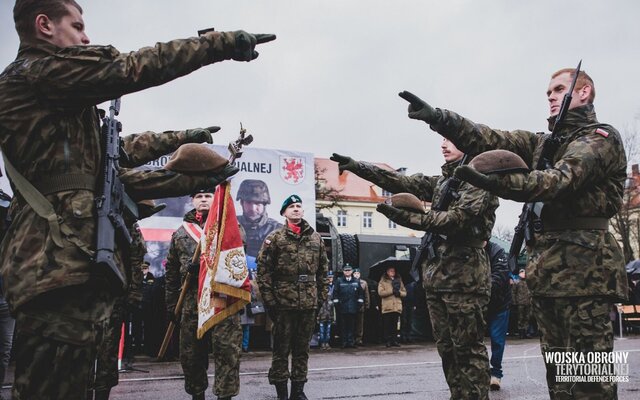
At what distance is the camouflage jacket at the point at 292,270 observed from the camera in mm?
6918

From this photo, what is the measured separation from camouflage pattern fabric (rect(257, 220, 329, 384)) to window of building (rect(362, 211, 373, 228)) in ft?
177

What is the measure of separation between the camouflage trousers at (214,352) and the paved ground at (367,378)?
3.47 ft

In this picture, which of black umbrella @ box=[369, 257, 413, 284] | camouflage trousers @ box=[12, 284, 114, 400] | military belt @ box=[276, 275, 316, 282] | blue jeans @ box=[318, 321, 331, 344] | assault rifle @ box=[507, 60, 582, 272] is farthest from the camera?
black umbrella @ box=[369, 257, 413, 284]

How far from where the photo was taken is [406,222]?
17.1ft

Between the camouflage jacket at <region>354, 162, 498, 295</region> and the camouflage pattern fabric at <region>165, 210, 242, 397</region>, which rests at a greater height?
the camouflage jacket at <region>354, 162, 498, 295</region>

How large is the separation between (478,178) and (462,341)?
2.40 m

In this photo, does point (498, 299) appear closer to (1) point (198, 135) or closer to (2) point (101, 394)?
(2) point (101, 394)

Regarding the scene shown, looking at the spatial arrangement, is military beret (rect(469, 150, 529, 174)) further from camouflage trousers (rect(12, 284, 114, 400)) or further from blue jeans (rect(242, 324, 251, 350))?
blue jeans (rect(242, 324, 251, 350))

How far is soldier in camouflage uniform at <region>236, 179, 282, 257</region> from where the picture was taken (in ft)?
40.8

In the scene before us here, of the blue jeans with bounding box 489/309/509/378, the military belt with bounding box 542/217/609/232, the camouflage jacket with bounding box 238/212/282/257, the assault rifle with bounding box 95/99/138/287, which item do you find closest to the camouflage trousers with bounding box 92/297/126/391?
the assault rifle with bounding box 95/99/138/287

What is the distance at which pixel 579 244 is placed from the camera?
365 centimetres

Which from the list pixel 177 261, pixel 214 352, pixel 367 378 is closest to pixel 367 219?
pixel 367 378

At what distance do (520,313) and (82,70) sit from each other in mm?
16541

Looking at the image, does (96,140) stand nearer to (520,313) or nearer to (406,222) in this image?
(406,222)
